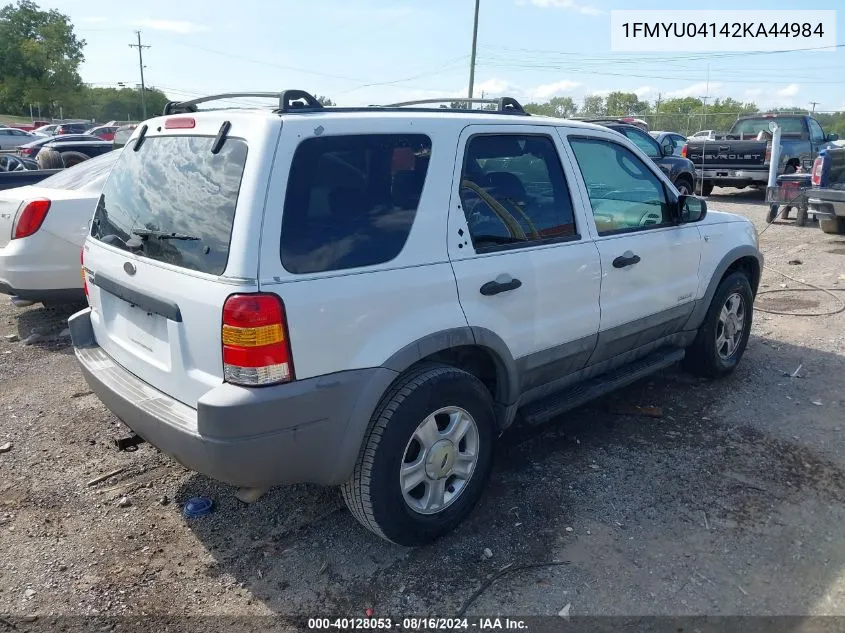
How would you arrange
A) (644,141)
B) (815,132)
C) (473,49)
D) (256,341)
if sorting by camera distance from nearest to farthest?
(256,341) < (644,141) < (815,132) < (473,49)

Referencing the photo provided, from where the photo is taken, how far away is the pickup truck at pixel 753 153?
48.4 ft

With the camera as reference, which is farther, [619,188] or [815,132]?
[815,132]

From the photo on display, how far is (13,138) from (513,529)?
35127 mm

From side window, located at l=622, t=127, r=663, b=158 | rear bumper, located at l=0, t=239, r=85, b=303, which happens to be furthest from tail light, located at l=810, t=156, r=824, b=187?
rear bumper, located at l=0, t=239, r=85, b=303

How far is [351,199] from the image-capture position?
109 inches

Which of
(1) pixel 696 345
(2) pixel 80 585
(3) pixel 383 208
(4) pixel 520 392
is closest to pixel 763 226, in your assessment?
(1) pixel 696 345

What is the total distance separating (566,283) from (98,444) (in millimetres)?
2907

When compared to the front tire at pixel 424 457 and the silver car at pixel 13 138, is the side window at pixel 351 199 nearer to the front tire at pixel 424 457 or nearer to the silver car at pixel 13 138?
the front tire at pixel 424 457

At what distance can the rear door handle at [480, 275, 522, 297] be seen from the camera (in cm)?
315

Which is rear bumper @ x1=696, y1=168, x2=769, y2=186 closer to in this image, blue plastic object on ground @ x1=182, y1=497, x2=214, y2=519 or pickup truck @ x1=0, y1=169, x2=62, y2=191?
pickup truck @ x1=0, y1=169, x2=62, y2=191

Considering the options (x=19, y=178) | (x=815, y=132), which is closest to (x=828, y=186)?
(x=815, y=132)

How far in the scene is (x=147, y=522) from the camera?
11.0 feet

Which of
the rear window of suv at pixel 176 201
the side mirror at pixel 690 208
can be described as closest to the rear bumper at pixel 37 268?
the rear window of suv at pixel 176 201

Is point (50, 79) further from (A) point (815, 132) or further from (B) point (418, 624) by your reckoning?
(B) point (418, 624)
